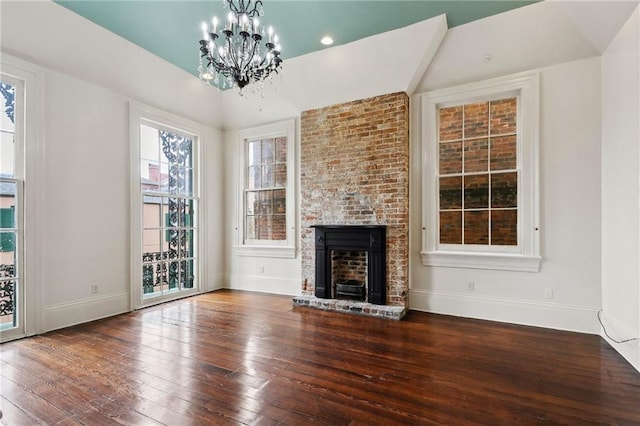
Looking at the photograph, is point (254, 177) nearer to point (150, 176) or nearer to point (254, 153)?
point (254, 153)

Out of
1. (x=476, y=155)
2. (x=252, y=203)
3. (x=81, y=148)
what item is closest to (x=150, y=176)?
(x=81, y=148)

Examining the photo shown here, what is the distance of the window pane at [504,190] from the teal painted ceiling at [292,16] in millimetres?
1868

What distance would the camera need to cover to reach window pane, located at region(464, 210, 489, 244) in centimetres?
416

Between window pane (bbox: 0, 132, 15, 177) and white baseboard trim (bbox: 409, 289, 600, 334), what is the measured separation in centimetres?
499

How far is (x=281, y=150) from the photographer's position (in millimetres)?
5617

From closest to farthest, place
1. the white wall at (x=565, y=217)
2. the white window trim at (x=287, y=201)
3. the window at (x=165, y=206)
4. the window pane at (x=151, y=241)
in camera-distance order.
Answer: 1. the white wall at (x=565, y=217)
2. the window at (x=165, y=206)
3. the window pane at (x=151, y=241)
4. the white window trim at (x=287, y=201)

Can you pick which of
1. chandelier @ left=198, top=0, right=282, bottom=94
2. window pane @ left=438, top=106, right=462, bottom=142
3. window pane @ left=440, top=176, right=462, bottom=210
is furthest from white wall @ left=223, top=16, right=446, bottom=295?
chandelier @ left=198, top=0, right=282, bottom=94

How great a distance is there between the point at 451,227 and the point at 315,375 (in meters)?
2.81

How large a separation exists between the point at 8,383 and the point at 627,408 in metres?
4.42

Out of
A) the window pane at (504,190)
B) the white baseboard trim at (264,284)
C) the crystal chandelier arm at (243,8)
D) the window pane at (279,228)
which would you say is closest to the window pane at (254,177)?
the window pane at (279,228)

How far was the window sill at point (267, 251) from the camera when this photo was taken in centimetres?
540

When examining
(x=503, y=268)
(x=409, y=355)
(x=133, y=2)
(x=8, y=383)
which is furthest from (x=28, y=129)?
(x=503, y=268)

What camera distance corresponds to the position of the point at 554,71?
3.71 m

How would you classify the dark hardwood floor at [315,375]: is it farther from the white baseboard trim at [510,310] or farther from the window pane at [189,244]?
the window pane at [189,244]
